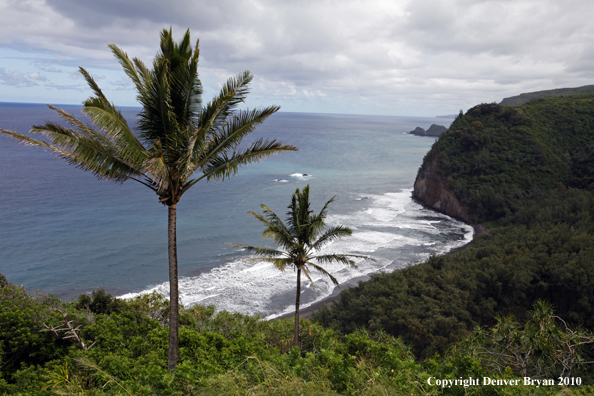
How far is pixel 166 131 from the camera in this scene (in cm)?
708

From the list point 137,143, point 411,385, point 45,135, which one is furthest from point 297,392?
point 45,135

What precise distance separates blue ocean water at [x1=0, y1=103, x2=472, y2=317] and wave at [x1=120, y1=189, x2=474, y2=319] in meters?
0.12

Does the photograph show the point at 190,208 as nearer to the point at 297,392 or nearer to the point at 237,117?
the point at 237,117

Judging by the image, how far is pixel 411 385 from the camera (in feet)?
19.9

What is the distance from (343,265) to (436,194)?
86.3 feet

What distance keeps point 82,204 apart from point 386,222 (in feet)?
136

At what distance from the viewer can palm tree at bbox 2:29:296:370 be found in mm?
6375

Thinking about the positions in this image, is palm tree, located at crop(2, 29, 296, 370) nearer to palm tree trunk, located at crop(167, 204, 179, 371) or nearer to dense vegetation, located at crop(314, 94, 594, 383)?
palm tree trunk, located at crop(167, 204, 179, 371)

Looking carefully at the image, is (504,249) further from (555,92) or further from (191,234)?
(555,92)

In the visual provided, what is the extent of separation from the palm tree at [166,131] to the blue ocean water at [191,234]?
19820 mm

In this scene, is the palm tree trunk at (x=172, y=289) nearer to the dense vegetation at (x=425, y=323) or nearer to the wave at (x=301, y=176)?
the dense vegetation at (x=425, y=323)

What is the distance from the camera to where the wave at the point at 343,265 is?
26641mm

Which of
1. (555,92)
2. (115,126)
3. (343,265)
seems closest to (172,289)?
(115,126)

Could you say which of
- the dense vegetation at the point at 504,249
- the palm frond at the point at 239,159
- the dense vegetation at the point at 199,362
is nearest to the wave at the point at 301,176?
the dense vegetation at the point at 504,249
